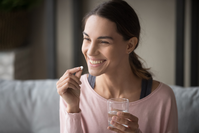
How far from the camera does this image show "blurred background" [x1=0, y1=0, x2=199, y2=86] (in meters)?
2.20

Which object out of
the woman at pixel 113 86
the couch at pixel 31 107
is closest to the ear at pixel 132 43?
the woman at pixel 113 86

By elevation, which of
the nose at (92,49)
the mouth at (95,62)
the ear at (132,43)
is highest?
the ear at (132,43)

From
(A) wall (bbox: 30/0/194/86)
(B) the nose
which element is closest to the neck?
(B) the nose

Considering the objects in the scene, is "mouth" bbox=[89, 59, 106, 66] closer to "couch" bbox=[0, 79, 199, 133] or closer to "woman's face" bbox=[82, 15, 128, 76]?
"woman's face" bbox=[82, 15, 128, 76]

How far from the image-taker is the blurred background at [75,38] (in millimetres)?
2199

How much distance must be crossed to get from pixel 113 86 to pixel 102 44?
0.98 ft

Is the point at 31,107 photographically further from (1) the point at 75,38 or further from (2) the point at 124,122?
(1) the point at 75,38

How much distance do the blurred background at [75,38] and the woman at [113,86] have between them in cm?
74

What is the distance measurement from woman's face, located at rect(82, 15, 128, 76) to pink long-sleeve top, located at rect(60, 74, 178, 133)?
0.85 ft

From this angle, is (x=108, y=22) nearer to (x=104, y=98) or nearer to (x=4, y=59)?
(x=104, y=98)

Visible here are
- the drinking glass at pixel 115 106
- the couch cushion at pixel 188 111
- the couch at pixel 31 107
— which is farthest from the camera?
the couch at pixel 31 107

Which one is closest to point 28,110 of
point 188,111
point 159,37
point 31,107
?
point 31,107

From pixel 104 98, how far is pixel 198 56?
139 cm

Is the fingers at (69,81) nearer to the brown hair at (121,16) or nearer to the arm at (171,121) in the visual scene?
the brown hair at (121,16)
